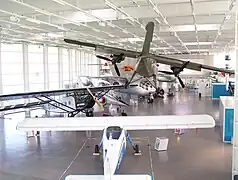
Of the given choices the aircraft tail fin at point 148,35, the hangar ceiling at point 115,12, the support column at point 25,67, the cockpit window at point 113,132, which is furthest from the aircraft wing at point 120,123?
the support column at point 25,67

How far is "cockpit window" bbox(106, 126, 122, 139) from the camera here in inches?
257

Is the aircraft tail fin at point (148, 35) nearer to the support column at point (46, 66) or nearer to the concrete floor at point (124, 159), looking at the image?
the concrete floor at point (124, 159)

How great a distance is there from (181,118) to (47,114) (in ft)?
28.5

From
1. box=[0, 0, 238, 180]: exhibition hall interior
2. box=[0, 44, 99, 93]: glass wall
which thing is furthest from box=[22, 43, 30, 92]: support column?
box=[0, 0, 238, 180]: exhibition hall interior

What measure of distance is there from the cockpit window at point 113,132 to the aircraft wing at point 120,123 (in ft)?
1.64

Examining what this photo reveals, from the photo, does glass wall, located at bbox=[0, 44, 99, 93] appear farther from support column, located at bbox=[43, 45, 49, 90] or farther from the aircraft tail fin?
the aircraft tail fin

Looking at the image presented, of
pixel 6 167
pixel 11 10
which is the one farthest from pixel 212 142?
pixel 11 10

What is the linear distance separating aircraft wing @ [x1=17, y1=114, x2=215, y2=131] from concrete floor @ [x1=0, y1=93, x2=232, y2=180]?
1012mm

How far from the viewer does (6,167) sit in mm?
7551

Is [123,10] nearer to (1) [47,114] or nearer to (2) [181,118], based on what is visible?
(2) [181,118]

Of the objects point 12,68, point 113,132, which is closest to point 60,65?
point 12,68

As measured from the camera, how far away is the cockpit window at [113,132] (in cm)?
652

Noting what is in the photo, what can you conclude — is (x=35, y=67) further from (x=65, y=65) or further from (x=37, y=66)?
(x=65, y=65)

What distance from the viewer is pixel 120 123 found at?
24.4 ft
